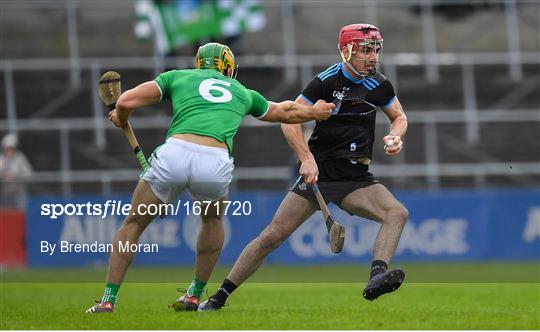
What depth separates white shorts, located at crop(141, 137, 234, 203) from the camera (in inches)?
392

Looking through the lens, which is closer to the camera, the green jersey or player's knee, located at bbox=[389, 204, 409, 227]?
the green jersey

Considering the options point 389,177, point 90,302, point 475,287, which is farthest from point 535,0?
point 90,302

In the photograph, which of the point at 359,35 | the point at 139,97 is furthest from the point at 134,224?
the point at 359,35

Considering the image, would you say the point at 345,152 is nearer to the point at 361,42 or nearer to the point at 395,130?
the point at 395,130

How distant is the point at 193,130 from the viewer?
10047 mm

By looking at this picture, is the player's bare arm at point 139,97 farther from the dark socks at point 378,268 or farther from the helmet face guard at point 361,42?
the dark socks at point 378,268

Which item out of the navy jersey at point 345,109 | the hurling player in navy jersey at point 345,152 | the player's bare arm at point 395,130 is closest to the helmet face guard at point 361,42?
the hurling player in navy jersey at point 345,152

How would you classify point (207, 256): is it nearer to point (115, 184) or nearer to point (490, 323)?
point (490, 323)

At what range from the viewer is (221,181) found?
10.1 m

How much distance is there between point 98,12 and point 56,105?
3.79 metres

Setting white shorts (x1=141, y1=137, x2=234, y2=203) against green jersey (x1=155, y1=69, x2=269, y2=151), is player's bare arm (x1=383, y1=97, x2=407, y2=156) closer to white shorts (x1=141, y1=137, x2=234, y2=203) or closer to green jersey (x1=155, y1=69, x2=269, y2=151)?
green jersey (x1=155, y1=69, x2=269, y2=151)

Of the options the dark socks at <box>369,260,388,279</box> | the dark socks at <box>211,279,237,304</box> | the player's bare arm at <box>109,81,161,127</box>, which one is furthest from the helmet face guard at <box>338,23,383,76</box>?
the dark socks at <box>211,279,237,304</box>

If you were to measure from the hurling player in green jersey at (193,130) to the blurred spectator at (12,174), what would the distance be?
480 inches

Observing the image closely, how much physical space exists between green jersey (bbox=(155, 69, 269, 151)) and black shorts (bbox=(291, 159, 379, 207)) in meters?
1.00
